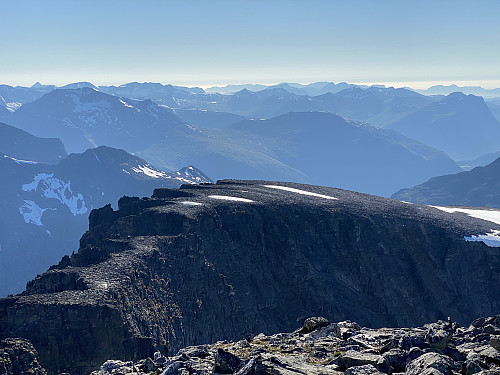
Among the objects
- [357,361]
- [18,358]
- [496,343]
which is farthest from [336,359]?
[18,358]

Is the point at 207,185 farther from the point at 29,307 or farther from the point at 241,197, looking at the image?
the point at 29,307

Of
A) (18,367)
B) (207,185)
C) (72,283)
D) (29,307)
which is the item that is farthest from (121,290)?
(207,185)

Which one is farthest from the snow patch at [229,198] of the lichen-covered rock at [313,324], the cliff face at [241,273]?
the lichen-covered rock at [313,324]

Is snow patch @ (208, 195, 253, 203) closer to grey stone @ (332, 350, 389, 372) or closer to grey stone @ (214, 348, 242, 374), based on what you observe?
grey stone @ (332, 350, 389, 372)

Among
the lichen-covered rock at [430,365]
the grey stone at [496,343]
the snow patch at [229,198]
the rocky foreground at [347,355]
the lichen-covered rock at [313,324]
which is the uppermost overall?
the lichen-covered rock at [430,365]

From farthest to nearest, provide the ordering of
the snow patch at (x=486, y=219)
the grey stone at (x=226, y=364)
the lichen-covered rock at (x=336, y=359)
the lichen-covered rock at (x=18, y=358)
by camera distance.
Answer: the snow patch at (x=486, y=219), the lichen-covered rock at (x=18, y=358), the grey stone at (x=226, y=364), the lichen-covered rock at (x=336, y=359)

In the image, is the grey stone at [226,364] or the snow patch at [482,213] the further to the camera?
the snow patch at [482,213]

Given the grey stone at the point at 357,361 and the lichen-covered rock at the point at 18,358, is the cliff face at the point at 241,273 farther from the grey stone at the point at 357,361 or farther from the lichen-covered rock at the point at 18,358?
the grey stone at the point at 357,361
